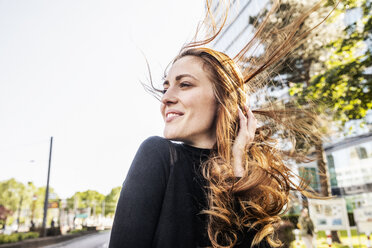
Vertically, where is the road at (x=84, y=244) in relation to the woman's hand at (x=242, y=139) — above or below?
below

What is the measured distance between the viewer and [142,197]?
0.90 meters

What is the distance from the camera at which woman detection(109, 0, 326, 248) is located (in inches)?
35.5

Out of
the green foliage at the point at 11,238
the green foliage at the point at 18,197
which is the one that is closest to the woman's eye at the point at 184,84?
the green foliage at the point at 11,238

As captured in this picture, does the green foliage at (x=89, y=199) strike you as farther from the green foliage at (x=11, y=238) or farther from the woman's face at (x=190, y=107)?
the woman's face at (x=190, y=107)

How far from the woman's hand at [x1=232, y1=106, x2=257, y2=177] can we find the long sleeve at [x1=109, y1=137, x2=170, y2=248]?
37 cm

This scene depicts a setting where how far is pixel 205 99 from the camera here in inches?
51.2

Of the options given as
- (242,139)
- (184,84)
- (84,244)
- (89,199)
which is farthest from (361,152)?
(89,199)

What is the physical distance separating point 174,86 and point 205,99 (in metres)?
0.18

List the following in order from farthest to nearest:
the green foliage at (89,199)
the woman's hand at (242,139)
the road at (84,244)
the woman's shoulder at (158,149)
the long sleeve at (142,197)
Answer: the green foliage at (89,199) < the road at (84,244) < the woman's hand at (242,139) < the woman's shoulder at (158,149) < the long sleeve at (142,197)

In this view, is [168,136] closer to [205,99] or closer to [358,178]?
[205,99]

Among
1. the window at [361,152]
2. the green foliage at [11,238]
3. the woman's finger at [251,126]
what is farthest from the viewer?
the window at [361,152]

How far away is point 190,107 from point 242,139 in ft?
1.05

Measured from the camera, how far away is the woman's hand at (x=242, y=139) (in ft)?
3.98

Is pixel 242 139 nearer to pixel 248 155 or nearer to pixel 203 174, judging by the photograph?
pixel 248 155
